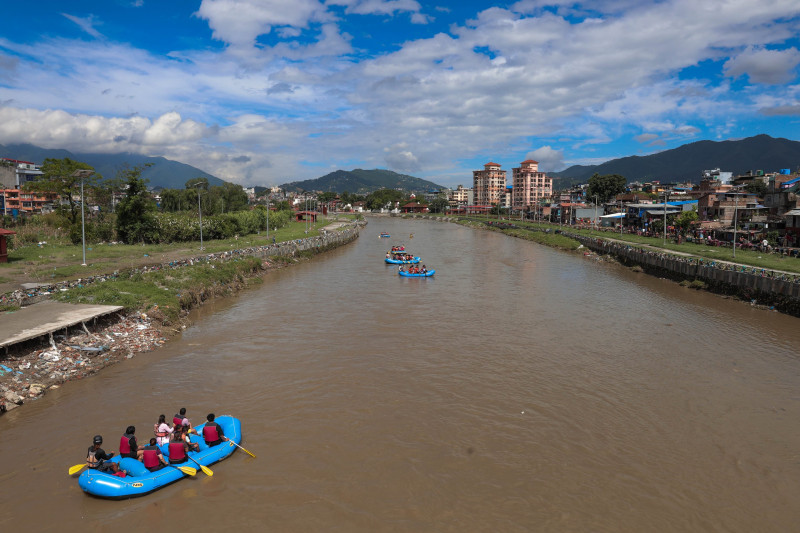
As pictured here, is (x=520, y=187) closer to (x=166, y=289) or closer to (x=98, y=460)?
(x=166, y=289)

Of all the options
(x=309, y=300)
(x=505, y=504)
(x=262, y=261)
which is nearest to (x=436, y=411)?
(x=505, y=504)

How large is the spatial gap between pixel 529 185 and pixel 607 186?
53949mm

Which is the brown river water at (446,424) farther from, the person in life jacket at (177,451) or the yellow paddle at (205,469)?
the person in life jacket at (177,451)

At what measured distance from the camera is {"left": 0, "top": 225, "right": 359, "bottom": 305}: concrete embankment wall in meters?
20.6

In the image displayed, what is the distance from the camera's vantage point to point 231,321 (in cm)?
2486

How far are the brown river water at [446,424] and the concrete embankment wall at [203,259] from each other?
19.8 ft

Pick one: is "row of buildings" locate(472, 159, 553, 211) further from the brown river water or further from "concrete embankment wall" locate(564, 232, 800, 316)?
the brown river water

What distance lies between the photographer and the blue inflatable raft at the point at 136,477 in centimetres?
1041

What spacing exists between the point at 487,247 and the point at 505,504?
199 feet

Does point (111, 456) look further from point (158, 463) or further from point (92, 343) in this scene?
point (92, 343)

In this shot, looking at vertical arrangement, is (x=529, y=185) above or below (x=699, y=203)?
above

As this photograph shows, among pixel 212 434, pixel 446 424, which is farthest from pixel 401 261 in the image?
pixel 212 434

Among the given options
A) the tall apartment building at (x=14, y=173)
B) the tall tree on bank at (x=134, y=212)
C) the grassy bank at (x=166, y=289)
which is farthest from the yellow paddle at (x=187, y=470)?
the tall apartment building at (x=14, y=173)

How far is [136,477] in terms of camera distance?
10.7 metres
